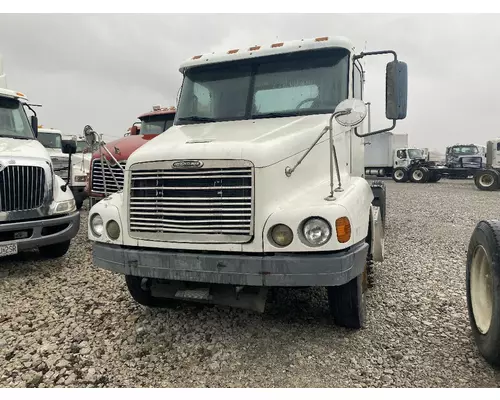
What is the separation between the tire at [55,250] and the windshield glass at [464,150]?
88.9 feet

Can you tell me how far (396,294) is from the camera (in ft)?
15.7

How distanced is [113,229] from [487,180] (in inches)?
854

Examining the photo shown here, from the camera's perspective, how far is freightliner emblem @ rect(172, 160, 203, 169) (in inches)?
130

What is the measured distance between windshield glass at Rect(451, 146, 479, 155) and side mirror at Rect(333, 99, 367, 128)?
2727 cm

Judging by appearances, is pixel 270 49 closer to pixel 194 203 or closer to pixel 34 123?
pixel 194 203

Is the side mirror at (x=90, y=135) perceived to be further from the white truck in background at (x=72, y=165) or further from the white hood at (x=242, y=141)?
the white truck in background at (x=72, y=165)

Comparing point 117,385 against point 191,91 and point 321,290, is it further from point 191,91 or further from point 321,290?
point 191,91

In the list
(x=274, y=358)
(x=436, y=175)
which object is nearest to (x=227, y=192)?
(x=274, y=358)

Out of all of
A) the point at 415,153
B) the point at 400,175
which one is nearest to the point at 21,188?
the point at 400,175

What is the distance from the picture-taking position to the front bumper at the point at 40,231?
17.6 ft

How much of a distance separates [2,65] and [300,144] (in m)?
7.13

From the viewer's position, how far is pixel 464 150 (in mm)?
27500

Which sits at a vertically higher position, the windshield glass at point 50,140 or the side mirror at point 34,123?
the windshield glass at point 50,140

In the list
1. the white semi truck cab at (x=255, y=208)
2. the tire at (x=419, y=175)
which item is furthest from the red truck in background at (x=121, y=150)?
the tire at (x=419, y=175)
